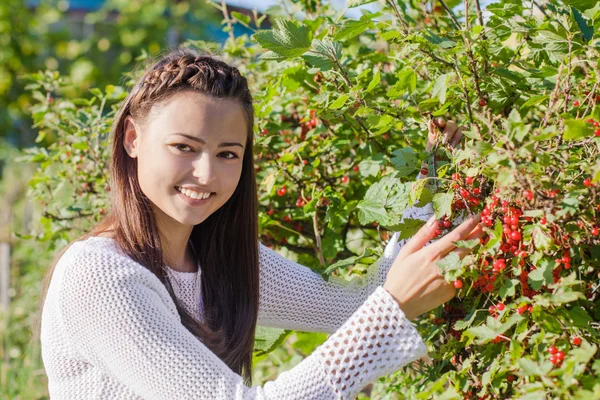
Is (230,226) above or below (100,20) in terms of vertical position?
below

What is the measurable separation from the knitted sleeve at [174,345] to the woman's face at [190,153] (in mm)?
208

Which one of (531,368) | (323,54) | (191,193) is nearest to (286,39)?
(323,54)

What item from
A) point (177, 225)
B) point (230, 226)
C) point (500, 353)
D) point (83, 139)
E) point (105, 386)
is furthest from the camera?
point (83, 139)

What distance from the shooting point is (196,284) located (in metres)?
1.97

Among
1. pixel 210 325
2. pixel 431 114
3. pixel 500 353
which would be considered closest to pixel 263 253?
pixel 210 325

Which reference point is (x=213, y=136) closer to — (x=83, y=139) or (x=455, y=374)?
(x=455, y=374)

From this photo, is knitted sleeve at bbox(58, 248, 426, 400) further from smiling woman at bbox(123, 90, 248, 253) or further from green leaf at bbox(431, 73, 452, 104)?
green leaf at bbox(431, 73, 452, 104)

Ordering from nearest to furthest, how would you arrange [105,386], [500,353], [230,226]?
[500,353]
[105,386]
[230,226]

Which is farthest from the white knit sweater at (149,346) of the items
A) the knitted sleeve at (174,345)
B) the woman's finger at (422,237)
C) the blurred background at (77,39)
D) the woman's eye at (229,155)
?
the blurred background at (77,39)

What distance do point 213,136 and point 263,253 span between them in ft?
1.67

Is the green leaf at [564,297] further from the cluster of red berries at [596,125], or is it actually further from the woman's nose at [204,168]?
the woman's nose at [204,168]

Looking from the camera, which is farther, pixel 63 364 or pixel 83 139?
pixel 83 139

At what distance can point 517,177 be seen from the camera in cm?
121

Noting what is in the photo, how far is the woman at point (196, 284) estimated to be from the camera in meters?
1.49
